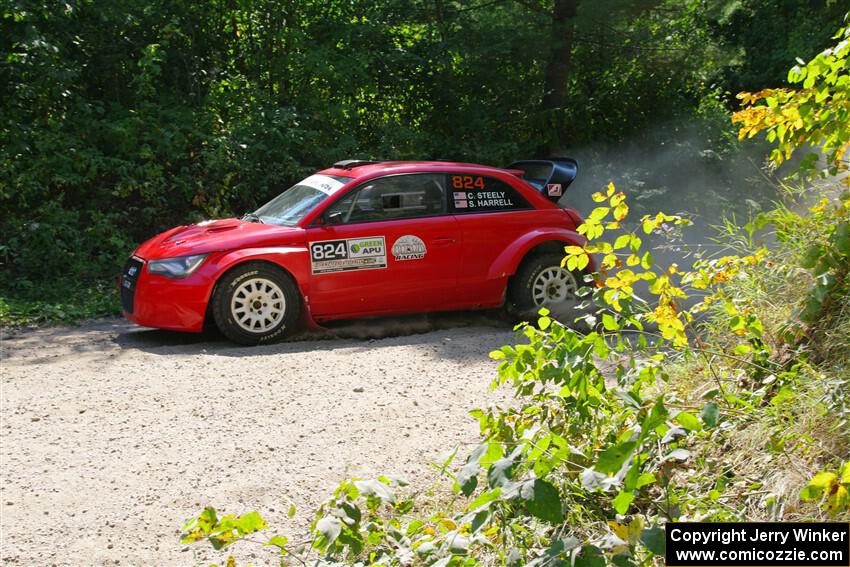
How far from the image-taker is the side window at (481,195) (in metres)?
9.67

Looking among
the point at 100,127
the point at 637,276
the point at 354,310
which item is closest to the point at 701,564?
the point at 637,276

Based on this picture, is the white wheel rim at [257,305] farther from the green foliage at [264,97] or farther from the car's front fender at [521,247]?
the green foliage at [264,97]

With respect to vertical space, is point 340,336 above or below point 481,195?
below

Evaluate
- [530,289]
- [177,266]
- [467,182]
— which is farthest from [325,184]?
[530,289]

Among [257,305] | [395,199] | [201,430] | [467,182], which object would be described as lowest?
[201,430]

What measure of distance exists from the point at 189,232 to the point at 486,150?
21.5ft

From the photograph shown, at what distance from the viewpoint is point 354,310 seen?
926 cm

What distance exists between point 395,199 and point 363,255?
692 mm

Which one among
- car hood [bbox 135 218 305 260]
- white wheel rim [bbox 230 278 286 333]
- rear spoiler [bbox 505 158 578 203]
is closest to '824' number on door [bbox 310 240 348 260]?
car hood [bbox 135 218 305 260]

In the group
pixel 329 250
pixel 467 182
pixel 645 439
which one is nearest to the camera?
pixel 645 439

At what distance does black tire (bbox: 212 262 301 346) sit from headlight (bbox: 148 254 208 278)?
27 cm

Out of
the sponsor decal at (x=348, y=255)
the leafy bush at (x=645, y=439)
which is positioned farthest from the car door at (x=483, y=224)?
the leafy bush at (x=645, y=439)

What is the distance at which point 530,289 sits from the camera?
9648mm

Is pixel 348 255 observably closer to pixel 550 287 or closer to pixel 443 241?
pixel 443 241
